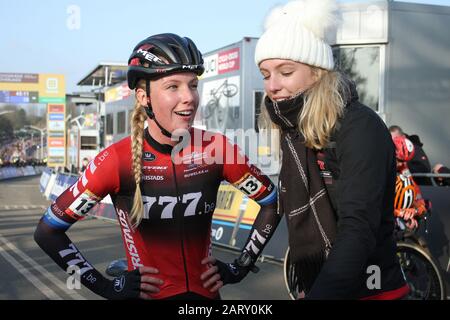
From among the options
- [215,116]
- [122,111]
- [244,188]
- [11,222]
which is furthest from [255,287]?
[122,111]

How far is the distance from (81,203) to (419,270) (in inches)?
167

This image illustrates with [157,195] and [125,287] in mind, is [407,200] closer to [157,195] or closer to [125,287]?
[157,195]

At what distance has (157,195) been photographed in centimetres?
274

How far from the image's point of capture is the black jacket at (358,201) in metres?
1.84

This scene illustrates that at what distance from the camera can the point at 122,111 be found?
90.3ft

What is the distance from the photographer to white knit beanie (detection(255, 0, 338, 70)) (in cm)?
225

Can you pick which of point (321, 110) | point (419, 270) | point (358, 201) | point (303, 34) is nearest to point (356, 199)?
point (358, 201)

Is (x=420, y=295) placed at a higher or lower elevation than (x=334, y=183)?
lower

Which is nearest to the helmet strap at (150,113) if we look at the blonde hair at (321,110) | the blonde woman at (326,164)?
the blonde woman at (326,164)

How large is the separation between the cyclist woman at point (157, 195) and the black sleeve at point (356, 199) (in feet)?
3.16

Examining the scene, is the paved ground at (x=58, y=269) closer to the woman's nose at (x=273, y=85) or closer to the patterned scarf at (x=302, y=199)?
the patterned scarf at (x=302, y=199)
